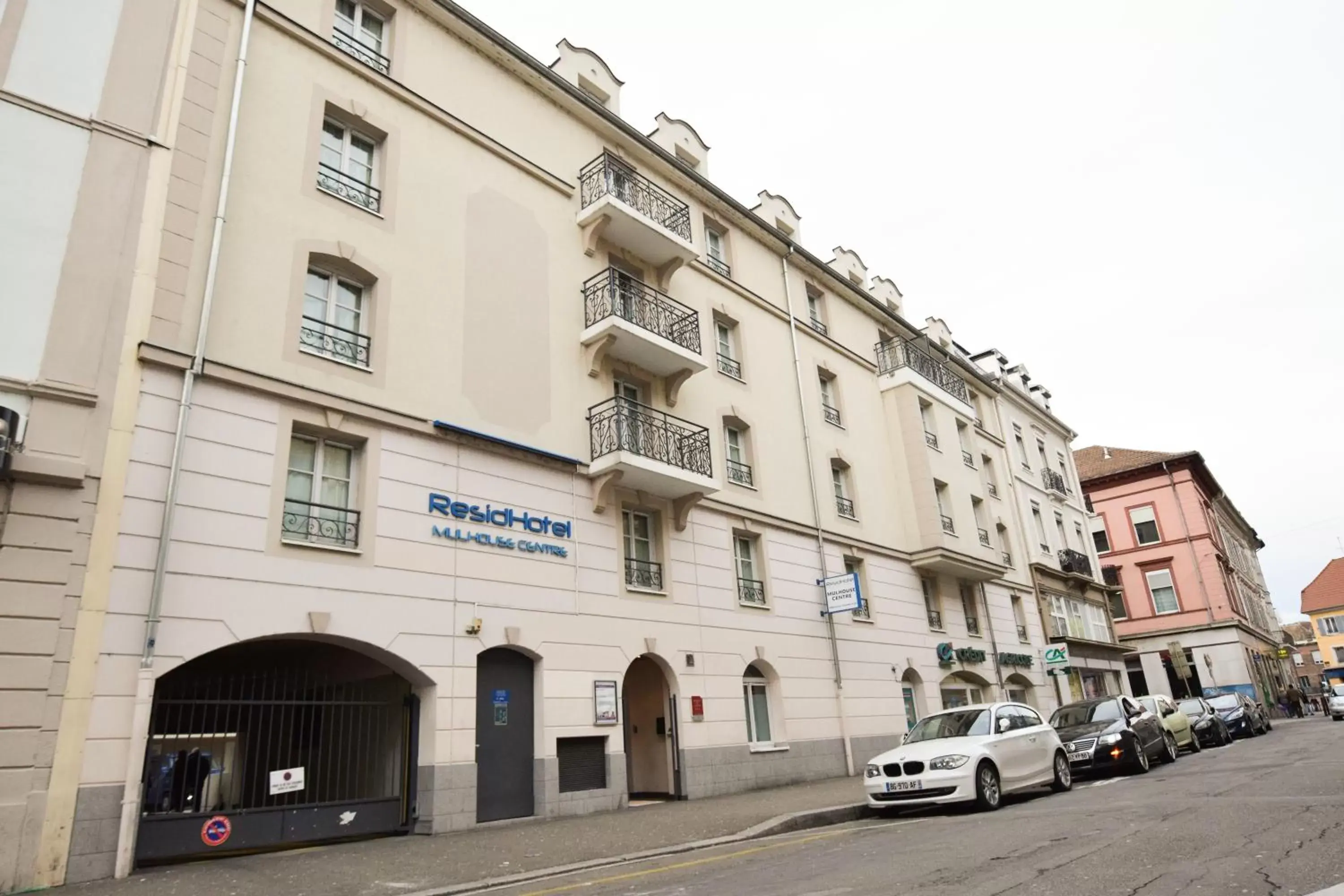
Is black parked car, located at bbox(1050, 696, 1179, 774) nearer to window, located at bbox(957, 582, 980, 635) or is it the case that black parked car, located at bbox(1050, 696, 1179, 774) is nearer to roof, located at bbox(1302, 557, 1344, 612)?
window, located at bbox(957, 582, 980, 635)

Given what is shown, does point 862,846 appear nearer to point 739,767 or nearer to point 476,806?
point 476,806

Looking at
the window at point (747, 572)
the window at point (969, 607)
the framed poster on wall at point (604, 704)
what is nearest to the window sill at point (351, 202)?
the framed poster on wall at point (604, 704)

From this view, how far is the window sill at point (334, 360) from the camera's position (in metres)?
12.3

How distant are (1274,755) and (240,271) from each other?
2161cm

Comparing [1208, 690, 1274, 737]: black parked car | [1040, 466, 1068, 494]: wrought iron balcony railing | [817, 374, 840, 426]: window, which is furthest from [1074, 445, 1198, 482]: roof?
[817, 374, 840, 426]: window

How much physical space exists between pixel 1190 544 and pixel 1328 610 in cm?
6105

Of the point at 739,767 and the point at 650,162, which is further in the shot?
the point at 650,162

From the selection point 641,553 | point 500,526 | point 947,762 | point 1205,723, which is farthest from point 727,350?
point 1205,723

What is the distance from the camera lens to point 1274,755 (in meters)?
17.5

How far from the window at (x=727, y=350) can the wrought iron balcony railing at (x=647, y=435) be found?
2925 millimetres

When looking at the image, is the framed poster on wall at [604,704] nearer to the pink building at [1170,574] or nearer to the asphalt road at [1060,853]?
the asphalt road at [1060,853]

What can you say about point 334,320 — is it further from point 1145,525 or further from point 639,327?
point 1145,525

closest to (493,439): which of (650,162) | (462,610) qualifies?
(462,610)

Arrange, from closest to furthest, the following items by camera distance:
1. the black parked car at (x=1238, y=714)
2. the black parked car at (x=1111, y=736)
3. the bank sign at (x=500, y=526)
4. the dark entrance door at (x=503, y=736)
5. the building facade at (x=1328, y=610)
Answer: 1. the dark entrance door at (x=503, y=736)
2. the bank sign at (x=500, y=526)
3. the black parked car at (x=1111, y=736)
4. the black parked car at (x=1238, y=714)
5. the building facade at (x=1328, y=610)
